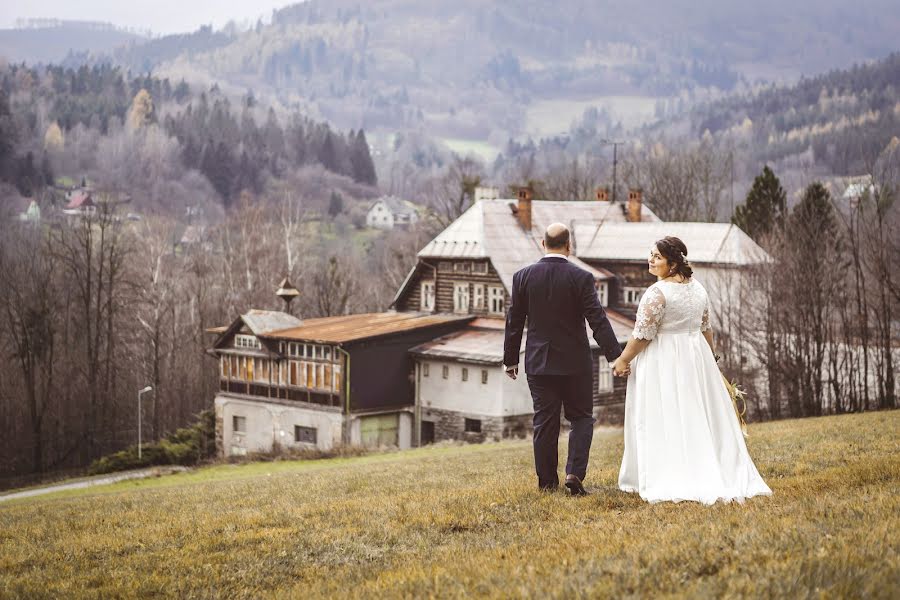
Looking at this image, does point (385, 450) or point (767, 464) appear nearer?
point (767, 464)

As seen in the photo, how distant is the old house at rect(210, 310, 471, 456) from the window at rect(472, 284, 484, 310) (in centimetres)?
166

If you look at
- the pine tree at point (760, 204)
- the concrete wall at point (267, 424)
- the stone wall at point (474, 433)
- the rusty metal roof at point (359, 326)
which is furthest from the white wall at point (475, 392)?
the pine tree at point (760, 204)

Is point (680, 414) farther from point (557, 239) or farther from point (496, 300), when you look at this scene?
point (496, 300)

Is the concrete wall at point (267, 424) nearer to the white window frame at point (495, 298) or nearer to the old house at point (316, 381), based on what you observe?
the old house at point (316, 381)

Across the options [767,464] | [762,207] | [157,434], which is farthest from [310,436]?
[767,464]

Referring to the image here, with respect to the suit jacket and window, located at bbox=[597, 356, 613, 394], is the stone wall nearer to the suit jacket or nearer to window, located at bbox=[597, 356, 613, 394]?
window, located at bbox=[597, 356, 613, 394]

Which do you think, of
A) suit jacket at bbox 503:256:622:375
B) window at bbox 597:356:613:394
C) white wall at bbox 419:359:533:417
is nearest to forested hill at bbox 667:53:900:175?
window at bbox 597:356:613:394

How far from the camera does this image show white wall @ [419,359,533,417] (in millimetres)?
48531

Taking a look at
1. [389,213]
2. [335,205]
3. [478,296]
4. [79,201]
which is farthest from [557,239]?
[389,213]

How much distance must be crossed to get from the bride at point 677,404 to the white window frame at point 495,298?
42.4 meters

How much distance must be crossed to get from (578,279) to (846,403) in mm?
35057

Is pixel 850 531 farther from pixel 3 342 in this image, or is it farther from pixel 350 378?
pixel 3 342

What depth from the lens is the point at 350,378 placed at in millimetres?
49625

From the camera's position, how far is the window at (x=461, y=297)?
55844mm
